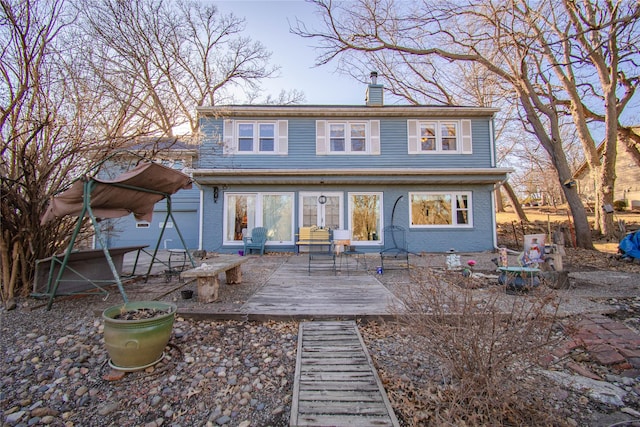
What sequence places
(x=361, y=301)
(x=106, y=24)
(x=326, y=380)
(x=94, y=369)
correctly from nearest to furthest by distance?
(x=326, y=380) → (x=94, y=369) → (x=361, y=301) → (x=106, y=24)

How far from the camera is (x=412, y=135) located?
1028 cm

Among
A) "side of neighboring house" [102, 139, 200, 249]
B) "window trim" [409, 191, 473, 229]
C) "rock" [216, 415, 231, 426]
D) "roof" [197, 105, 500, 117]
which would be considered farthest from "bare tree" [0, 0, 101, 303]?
"window trim" [409, 191, 473, 229]

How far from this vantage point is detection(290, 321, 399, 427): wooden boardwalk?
1.85 metres

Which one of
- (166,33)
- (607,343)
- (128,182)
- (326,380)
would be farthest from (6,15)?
(607,343)

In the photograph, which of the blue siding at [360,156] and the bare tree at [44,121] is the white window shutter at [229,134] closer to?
the blue siding at [360,156]

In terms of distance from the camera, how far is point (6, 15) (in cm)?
378

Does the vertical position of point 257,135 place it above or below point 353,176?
above

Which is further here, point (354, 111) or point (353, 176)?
point (354, 111)

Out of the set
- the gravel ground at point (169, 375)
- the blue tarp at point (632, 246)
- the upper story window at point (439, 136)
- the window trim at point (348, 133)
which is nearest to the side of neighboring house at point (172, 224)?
the window trim at point (348, 133)

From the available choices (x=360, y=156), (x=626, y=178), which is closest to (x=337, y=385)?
(x=360, y=156)

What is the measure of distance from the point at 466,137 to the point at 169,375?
36.8 feet

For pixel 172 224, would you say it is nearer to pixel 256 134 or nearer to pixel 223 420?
pixel 256 134

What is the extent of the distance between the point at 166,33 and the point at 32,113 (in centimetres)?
818

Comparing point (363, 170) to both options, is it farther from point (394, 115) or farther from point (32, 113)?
point (32, 113)
